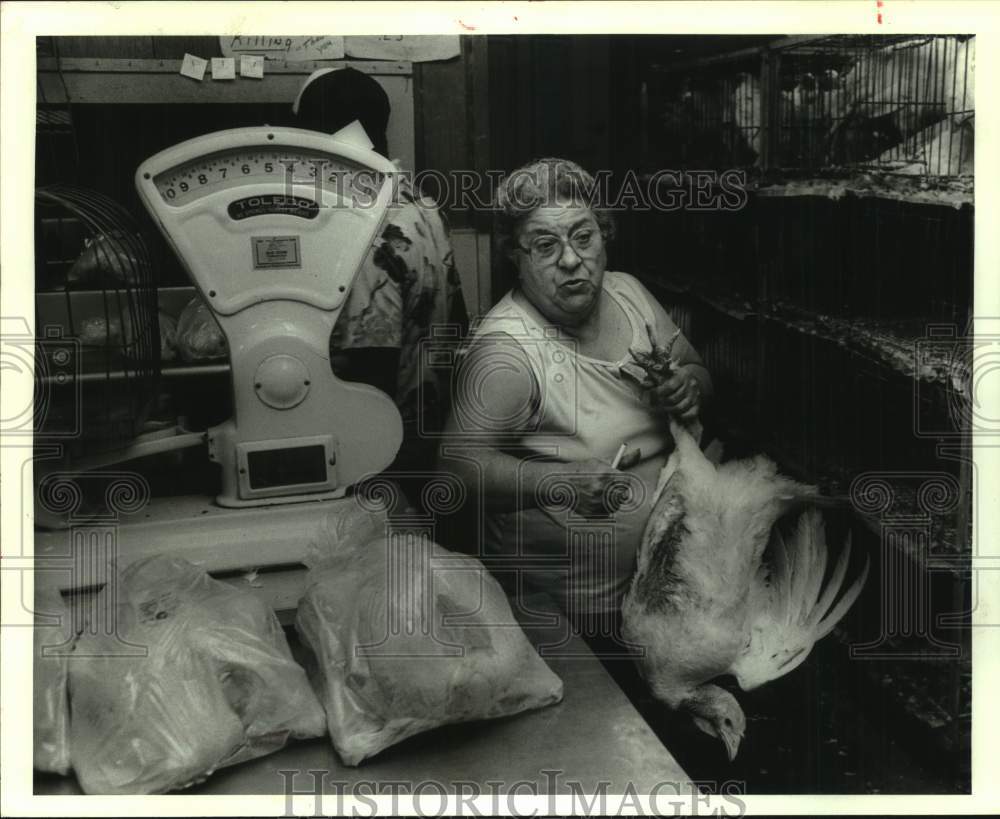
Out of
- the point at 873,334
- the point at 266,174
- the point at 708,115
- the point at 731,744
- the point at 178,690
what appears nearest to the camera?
the point at 178,690

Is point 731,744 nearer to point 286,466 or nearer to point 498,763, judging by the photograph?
point 498,763

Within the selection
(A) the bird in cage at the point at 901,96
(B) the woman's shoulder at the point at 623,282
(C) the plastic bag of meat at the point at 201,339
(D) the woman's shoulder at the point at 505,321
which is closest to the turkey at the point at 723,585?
(B) the woman's shoulder at the point at 623,282

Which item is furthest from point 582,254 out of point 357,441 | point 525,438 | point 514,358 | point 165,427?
point 165,427

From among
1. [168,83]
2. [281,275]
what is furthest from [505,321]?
[168,83]

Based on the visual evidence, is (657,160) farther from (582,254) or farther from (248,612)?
(248,612)

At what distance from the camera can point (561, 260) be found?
6.40 feet

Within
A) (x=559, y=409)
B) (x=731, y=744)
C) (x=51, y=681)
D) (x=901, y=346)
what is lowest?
(x=731, y=744)

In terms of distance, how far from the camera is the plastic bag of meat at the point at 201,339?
198 centimetres

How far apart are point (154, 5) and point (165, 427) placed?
0.69 m

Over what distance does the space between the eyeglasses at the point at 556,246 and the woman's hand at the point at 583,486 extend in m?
0.36

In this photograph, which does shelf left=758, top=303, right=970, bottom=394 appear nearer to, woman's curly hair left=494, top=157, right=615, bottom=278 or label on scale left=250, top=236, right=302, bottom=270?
woman's curly hair left=494, top=157, right=615, bottom=278

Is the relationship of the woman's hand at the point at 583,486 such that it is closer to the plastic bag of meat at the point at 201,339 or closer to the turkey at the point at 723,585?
the turkey at the point at 723,585

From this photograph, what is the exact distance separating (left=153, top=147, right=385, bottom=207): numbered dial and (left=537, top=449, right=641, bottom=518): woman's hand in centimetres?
57

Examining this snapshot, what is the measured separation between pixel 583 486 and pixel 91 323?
2.88 feet
